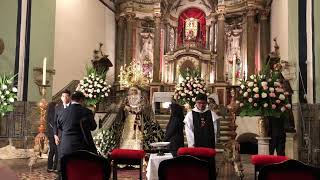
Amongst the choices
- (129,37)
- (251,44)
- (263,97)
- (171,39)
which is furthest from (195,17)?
(263,97)

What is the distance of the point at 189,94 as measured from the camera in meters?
11.2

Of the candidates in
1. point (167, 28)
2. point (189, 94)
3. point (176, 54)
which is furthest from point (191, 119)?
point (167, 28)

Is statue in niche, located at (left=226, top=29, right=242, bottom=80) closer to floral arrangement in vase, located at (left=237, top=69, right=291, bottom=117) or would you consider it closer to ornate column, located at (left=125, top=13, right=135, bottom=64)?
ornate column, located at (left=125, top=13, right=135, bottom=64)

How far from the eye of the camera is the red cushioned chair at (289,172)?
375 cm

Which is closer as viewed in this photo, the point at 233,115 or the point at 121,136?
the point at 233,115

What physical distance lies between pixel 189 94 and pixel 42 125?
405cm

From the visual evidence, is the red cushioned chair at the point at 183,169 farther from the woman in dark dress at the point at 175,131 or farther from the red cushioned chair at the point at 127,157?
the woman in dark dress at the point at 175,131

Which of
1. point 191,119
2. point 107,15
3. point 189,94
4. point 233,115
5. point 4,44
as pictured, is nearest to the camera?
point 191,119

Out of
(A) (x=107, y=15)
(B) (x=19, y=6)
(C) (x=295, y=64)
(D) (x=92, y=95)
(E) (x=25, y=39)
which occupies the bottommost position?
(D) (x=92, y=95)

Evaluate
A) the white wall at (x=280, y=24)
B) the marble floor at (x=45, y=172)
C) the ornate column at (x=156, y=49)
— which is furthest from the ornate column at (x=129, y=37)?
the marble floor at (x=45, y=172)

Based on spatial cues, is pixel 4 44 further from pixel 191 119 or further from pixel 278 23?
pixel 278 23

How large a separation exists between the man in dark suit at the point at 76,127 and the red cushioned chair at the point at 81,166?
1685 millimetres

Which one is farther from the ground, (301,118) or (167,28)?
(167,28)

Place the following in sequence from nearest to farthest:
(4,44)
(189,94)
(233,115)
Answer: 1. (233,115)
2. (189,94)
3. (4,44)
